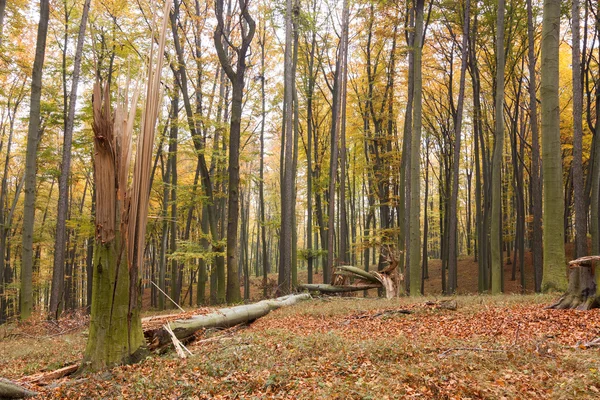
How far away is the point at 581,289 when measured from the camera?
20.8ft

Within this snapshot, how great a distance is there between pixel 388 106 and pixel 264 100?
238 inches

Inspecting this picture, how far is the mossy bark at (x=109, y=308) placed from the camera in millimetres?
4387

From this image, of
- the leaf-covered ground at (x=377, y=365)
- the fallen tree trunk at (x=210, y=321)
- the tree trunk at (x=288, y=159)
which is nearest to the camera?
the leaf-covered ground at (x=377, y=365)

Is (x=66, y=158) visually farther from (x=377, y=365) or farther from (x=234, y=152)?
(x=377, y=365)

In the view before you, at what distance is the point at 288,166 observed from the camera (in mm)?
13375

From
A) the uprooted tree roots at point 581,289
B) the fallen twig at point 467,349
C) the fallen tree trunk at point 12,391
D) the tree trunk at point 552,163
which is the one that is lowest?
the fallen tree trunk at point 12,391

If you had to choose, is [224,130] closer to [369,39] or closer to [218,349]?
[369,39]

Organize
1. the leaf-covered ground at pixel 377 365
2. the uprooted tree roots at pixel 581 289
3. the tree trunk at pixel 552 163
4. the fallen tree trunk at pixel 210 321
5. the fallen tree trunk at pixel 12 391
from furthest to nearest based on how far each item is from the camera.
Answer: the tree trunk at pixel 552 163 → the uprooted tree roots at pixel 581 289 → the fallen tree trunk at pixel 210 321 → the fallen tree trunk at pixel 12 391 → the leaf-covered ground at pixel 377 365

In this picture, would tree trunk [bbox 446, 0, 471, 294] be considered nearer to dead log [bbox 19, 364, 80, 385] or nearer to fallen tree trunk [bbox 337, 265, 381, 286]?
fallen tree trunk [bbox 337, 265, 381, 286]

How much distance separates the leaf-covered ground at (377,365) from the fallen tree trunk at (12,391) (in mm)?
180

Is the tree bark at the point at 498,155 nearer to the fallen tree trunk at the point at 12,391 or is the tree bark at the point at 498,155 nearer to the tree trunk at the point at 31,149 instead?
the fallen tree trunk at the point at 12,391

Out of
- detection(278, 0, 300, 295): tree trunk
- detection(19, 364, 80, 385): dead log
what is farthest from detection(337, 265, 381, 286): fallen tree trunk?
detection(19, 364, 80, 385): dead log

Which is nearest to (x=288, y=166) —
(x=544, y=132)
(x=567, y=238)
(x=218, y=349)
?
(x=544, y=132)

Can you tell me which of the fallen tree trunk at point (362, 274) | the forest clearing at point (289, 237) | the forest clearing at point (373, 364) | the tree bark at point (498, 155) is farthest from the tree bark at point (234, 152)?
the tree bark at point (498, 155)
